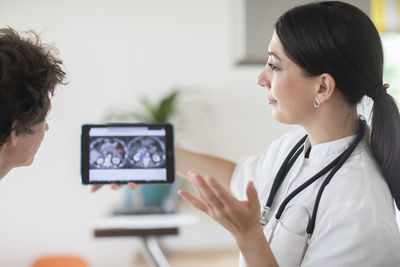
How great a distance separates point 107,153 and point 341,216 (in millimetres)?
794

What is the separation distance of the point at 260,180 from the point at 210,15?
6.83 feet

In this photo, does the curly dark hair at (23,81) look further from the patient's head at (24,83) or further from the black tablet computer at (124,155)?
the black tablet computer at (124,155)

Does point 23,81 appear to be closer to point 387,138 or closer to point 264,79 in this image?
point 264,79

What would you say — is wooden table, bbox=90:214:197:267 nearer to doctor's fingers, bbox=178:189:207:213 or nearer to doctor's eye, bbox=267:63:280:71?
doctor's eye, bbox=267:63:280:71

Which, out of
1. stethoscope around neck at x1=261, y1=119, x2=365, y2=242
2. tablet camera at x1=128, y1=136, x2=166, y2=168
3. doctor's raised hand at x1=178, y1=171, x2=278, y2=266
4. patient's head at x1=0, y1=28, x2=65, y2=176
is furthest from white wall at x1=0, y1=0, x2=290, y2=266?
doctor's raised hand at x1=178, y1=171, x2=278, y2=266

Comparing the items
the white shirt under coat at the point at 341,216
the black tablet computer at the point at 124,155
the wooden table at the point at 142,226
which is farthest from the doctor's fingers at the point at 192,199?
the wooden table at the point at 142,226

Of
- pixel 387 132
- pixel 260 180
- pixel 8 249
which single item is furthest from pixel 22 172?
pixel 387 132

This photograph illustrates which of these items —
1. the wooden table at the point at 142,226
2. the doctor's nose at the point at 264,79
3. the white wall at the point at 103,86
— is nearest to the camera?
the doctor's nose at the point at 264,79

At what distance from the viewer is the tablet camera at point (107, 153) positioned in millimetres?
1465

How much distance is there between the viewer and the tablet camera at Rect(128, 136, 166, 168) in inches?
58.3

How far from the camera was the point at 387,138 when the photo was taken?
1.15m

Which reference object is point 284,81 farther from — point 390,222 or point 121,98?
point 121,98

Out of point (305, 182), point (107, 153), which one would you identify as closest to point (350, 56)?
point (305, 182)

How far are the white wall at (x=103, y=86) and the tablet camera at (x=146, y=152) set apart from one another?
175 centimetres
